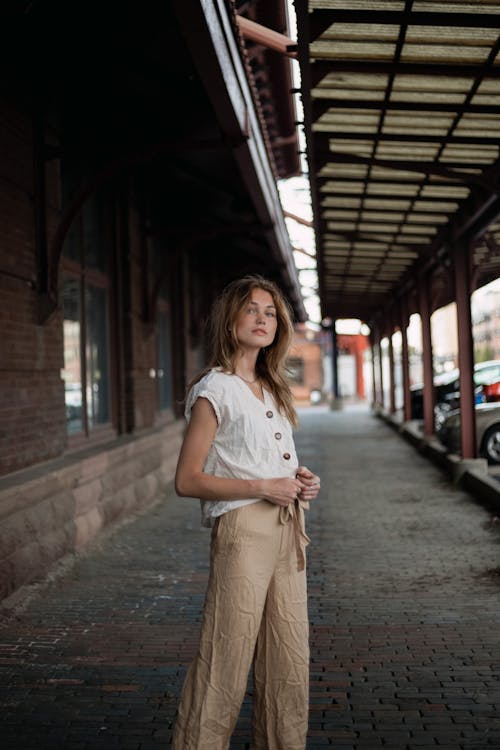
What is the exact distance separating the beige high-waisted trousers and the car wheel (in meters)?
10.0

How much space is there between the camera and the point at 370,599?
538 centimetres

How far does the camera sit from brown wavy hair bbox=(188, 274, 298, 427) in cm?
278

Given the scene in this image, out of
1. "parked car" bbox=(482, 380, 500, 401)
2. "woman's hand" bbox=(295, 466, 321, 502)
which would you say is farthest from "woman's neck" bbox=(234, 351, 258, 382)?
"parked car" bbox=(482, 380, 500, 401)

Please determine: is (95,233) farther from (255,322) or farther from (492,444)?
(255,322)

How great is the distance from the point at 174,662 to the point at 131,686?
362 millimetres

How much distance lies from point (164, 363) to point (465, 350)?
5025 millimetres

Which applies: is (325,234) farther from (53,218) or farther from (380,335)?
(380,335)

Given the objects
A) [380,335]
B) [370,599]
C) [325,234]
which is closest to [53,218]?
[370,599]

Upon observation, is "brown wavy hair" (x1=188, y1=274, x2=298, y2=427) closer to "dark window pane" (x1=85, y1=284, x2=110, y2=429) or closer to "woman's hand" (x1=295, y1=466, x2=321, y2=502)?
"woman's hand" (x1=295, y1=466, x2=321, y2=502)

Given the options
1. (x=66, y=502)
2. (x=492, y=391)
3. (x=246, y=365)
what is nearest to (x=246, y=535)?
(x=246, y=365)

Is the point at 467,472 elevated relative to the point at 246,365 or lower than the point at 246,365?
lower

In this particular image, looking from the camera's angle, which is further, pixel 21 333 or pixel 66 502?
pixel 66 502

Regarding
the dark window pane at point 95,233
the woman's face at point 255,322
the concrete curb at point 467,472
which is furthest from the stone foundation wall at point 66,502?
the concrete curb at point 467,472

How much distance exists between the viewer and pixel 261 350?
9.75 feet
